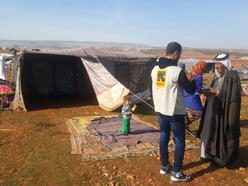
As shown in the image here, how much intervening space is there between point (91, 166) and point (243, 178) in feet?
8.87

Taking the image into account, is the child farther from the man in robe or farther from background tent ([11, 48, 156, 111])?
the man in robe

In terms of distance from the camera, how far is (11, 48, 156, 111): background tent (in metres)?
10.1

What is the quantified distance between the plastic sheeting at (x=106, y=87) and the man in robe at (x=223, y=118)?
4.32 meters

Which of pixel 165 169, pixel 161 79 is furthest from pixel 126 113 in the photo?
pixel 161 79

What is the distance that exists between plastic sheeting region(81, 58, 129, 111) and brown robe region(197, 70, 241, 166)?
14.3 ft

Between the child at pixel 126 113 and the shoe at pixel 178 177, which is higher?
the child at pixel 126 113

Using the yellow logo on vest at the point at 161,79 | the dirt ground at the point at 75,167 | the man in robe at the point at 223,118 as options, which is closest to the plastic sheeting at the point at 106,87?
the dirt ground at the point at 75,167

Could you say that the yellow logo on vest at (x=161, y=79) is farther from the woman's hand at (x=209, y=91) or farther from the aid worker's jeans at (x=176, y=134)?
the woman's hand at (x=209, y=91)

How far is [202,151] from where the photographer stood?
16.8ft

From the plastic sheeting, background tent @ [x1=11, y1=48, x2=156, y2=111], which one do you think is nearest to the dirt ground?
the plastic sheeting

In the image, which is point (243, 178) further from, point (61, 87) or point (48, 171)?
point (61, 87)

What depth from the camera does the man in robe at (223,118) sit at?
4.77 meters

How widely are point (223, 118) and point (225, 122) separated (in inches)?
3.0

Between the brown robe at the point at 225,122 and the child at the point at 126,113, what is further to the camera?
the child at the point at 126,113
